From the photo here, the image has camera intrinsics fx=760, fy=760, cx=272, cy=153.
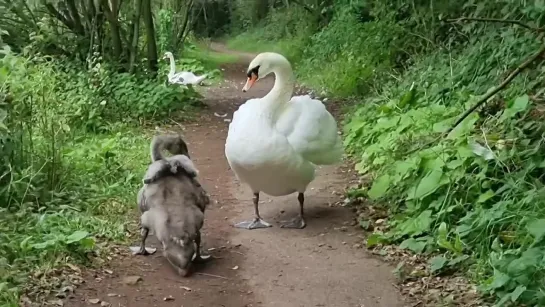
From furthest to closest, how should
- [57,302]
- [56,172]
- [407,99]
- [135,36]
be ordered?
[135,36] → [407,99] → [56,172] → [57,302]

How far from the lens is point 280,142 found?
605 centimetres

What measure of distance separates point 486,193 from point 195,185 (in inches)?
84.3

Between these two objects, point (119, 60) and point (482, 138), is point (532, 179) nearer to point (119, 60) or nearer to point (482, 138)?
point (482, 138)

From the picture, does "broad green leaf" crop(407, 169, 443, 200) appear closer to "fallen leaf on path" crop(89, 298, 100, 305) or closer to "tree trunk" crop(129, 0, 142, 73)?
"fallen leaf on path" crop(89, 298, 100, 305)

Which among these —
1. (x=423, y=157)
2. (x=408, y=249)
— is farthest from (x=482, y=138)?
(x=408, y=249)

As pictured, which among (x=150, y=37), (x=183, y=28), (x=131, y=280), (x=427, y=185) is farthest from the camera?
(x=183, y=28)

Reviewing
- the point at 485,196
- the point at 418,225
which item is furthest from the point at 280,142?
the point at 485,196

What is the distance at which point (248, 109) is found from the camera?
21.1 ft

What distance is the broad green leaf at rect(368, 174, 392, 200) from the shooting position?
6.65m

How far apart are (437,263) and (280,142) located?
163cm

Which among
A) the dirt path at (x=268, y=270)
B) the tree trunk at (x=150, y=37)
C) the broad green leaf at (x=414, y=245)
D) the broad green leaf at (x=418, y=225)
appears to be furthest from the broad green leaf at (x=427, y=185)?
the tree trunk at (x=150, y=37)

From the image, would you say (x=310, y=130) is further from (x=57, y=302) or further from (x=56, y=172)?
(x=57, y=302)

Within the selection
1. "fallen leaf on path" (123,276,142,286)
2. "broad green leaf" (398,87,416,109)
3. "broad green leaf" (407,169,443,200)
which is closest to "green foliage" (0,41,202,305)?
"fallen leaf on path" (123,276,142,286)

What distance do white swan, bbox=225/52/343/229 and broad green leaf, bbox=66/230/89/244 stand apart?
138 cm
